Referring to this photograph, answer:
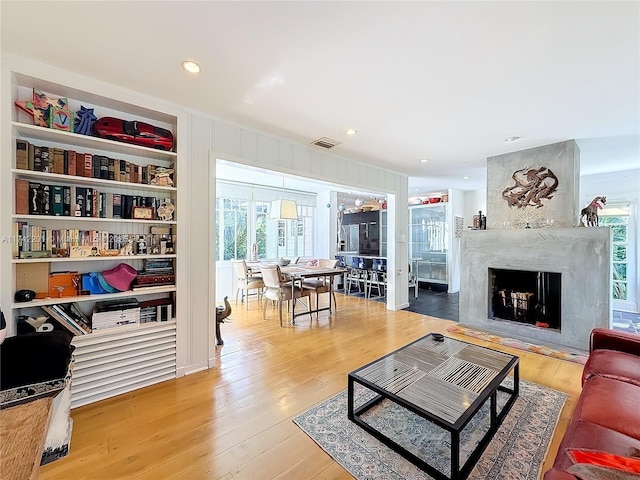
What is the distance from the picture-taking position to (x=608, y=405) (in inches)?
56.3

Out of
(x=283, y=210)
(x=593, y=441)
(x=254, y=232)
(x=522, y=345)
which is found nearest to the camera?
(x=593, y=441)

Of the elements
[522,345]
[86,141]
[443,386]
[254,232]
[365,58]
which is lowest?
[522,345]

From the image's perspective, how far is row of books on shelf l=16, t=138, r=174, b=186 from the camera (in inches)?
79.4

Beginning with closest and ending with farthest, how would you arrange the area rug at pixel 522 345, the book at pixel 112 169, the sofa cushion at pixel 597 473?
the sofa cushion at pixel 597 473 → the book at pixel 112 169 → the area rug at pixel 522 345

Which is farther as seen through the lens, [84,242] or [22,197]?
[84,242]

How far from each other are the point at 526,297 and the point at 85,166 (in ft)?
17.1

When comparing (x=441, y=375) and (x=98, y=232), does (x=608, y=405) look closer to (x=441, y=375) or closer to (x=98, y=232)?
(x=441, y=375)

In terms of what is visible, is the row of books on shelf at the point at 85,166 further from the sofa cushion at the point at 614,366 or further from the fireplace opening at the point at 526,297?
the fireplace opening at the point at 526,297

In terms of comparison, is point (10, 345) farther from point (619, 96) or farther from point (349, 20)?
point (619, 96)

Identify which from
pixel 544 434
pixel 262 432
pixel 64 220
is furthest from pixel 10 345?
pixel 544 434

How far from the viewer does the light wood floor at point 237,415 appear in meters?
1.59

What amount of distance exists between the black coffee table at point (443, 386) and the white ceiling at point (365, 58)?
2.17 m

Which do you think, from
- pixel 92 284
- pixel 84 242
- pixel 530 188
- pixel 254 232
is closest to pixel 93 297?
pixel 92 284

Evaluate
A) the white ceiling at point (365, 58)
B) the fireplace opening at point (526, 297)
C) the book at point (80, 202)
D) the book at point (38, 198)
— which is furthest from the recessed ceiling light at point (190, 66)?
the fireplace opening at point (526, 297)
